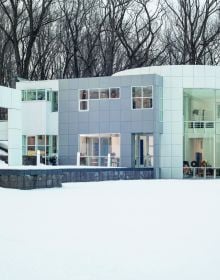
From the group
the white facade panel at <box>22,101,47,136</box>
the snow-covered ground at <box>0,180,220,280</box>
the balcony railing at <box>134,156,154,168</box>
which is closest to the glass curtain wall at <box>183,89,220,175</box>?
the balcony railing at <box>134,156,154,168</box>

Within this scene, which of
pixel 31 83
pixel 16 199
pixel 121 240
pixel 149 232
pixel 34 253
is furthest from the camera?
pixel 31 83

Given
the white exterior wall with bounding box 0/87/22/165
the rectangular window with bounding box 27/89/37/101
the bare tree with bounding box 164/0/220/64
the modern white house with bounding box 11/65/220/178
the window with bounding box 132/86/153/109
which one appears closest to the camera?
the white exterior wall with bounding box 0/87/22/165

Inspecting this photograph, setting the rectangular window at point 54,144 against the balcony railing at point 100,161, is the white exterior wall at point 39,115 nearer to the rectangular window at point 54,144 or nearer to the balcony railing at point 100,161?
the rectangular window at point 54,144

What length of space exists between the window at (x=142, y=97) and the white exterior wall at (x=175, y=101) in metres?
1.15

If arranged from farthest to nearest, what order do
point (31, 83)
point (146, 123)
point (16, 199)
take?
point (31, 83) → point (146, 123) → point (16, 199)

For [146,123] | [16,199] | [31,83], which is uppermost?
[31,83]

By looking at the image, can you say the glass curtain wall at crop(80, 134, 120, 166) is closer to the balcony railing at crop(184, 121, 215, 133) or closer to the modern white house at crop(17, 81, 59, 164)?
the modern white house at crop(17, 81, 59, 164)

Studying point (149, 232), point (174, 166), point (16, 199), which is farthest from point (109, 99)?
point (149, 232)

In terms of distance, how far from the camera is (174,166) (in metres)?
A: 40.1

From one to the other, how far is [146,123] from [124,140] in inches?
75.2

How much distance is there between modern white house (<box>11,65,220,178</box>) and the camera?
40000 mm

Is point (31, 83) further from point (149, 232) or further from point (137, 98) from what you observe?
point (149, 232)

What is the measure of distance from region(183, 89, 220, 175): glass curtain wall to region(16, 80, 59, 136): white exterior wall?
A: 919cm

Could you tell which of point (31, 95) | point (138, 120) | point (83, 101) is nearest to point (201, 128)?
point (138, 120)
